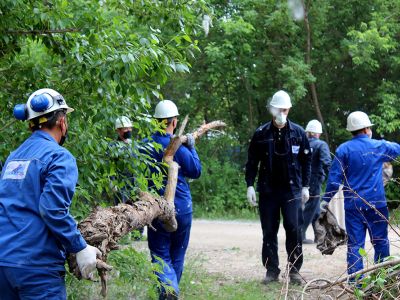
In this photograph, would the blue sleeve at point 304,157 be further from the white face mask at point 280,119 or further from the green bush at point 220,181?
the green bush at point 220,181

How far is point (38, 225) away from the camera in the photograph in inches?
154

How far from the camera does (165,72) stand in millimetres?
5539

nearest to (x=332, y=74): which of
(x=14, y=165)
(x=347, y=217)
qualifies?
(x=347, y=217)

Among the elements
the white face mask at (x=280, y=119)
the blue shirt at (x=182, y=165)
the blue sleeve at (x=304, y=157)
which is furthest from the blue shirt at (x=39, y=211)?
the blue sleeve at (x=304, y=157)

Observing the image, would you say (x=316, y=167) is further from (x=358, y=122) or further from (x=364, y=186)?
(x=364, y=186)

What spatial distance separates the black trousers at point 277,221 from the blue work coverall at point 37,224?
4299 mm

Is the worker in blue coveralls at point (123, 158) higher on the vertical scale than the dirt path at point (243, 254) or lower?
higher

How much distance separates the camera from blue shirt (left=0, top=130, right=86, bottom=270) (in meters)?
3.86

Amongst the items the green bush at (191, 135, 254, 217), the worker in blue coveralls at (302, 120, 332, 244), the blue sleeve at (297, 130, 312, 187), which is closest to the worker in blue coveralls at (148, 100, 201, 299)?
the blue sleeve at (297, 130, 312, 187)

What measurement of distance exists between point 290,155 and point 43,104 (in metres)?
4.41

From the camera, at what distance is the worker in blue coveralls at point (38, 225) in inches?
153

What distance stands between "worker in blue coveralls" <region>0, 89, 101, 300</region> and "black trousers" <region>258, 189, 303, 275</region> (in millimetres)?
4269

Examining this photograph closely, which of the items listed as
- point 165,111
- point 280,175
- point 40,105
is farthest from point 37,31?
point 280,175

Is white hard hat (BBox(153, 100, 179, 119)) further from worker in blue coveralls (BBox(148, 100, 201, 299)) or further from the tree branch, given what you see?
the tree branch
